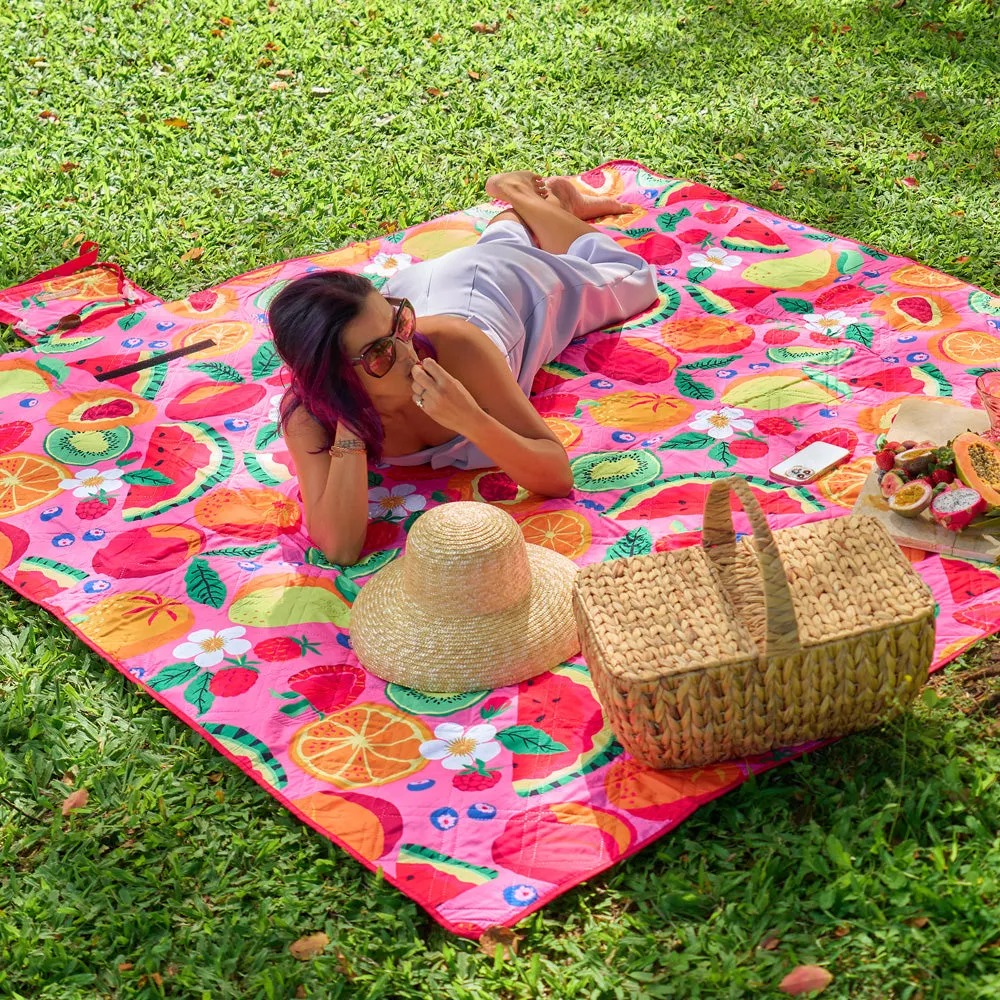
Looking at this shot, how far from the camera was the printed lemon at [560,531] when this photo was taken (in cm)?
405

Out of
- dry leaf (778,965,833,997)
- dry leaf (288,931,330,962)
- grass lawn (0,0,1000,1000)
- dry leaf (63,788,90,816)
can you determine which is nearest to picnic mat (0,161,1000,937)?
grass lawn (0,0,1000,1000)

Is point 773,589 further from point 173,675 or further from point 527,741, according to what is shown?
point 173,675

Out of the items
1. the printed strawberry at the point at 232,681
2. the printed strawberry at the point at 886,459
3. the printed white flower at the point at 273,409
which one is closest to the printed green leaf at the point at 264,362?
the printed white flower at the point at 273,409

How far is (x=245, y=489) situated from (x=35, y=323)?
1.77 meters

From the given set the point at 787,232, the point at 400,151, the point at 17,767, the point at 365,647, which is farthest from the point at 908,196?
the point at 17,767

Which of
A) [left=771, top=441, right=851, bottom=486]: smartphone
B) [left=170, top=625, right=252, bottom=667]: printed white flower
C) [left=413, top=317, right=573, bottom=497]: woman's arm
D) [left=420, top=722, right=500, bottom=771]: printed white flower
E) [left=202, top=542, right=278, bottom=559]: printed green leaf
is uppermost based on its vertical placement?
[left=413, top=317, right=573, bottom=497]: woman's arm

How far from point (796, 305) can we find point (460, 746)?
9.38 ft

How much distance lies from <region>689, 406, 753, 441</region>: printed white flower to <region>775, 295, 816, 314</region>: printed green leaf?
0.84 metres

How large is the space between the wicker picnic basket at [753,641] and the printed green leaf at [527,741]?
0.24 meters

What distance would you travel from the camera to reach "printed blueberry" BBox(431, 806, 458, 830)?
309 cm

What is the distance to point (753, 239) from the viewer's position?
18.8ft

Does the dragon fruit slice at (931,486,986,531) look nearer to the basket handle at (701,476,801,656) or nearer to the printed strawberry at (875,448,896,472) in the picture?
the printed strawberry at (875,448,896,472)

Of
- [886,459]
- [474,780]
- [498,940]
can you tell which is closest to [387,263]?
[886,459]

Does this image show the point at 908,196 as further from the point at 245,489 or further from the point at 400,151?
the point at 245,489
